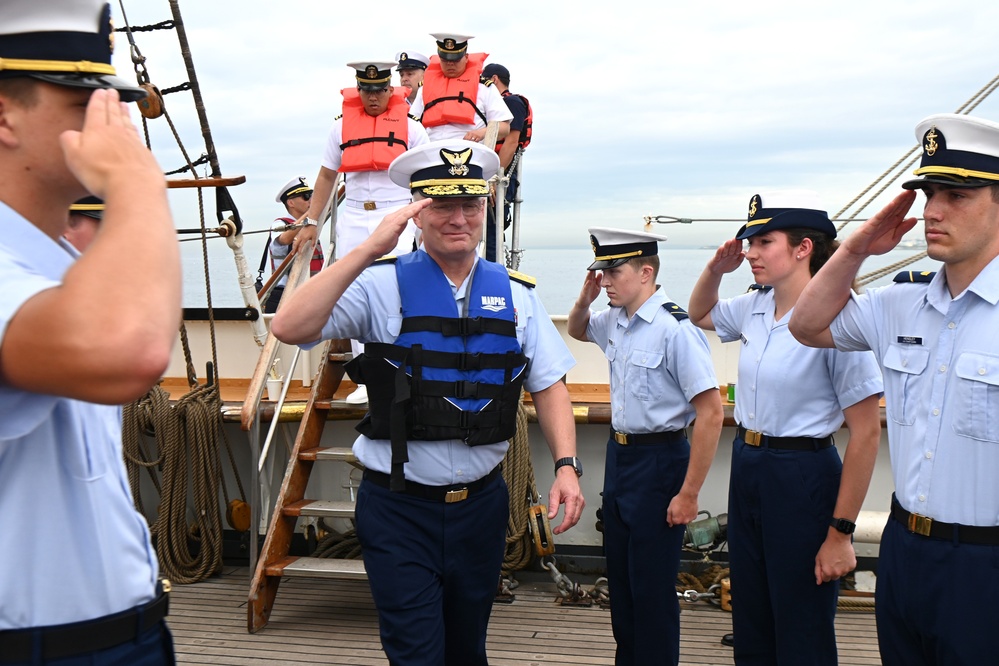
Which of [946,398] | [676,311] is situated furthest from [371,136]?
[946,398]

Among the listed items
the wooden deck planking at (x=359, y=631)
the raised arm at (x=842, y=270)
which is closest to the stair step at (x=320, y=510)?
the wooden deck planking at (x=359, y=631)

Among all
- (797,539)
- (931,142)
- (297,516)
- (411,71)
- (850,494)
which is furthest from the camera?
(411,71)

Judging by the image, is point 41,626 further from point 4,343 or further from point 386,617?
point 386,617

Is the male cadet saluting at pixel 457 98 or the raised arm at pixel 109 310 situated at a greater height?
the male cadet saluting at pixel 457 98

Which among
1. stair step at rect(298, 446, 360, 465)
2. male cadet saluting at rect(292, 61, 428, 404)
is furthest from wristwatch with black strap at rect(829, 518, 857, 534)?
male cadet saluting at rect(292, 61, 428, 404)

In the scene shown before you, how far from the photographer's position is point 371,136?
18.5 ft

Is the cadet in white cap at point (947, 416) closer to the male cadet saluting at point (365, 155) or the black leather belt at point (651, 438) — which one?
the black leather belt at point (651, 438)

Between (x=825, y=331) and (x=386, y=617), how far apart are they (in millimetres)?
1584

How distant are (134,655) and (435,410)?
60.9 inches

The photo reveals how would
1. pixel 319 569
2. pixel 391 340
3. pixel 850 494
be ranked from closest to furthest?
pixel 391 340
pixel 850 494
pixel 319 569

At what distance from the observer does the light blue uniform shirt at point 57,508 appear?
4.16 feet

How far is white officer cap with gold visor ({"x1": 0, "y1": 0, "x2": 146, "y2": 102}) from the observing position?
47.5 inches

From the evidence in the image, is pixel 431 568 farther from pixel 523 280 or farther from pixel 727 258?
pixel 727 258

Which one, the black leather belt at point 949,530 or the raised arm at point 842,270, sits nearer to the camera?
the black leather belt at point 949,530
